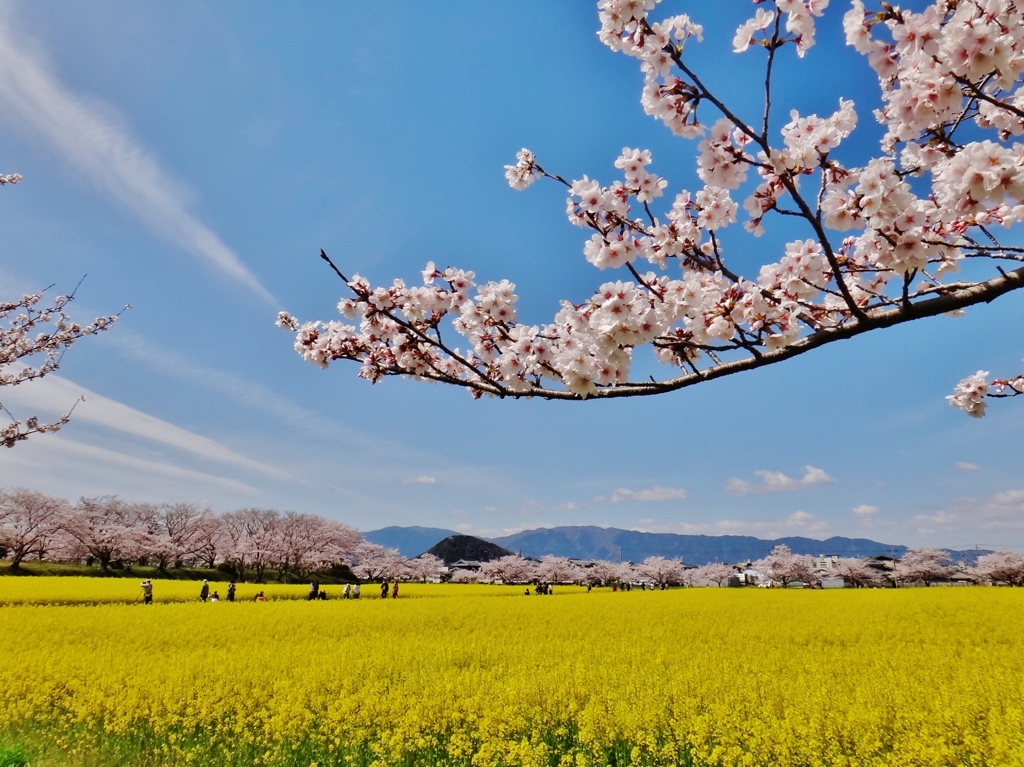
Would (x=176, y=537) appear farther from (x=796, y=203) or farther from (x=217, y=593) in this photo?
(x=796, y=203)

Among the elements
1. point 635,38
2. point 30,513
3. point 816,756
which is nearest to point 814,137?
point 635,38

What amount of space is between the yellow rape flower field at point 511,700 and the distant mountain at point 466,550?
132 meters

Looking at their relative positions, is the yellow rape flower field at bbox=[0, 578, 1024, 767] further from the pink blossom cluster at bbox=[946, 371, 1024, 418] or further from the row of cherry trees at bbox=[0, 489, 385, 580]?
the row of cherry trees at bbox=[0, 489, 385, 580]

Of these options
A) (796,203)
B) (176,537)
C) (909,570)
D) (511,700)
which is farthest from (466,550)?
(796,203)

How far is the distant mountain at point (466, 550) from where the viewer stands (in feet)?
461

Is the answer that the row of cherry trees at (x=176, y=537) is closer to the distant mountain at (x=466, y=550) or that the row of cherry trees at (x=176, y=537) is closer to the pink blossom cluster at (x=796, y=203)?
the pink blossom cluster at (x=796, y=203)

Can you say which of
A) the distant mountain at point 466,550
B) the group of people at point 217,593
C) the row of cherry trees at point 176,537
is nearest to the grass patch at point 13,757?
the group of people at point 217,593

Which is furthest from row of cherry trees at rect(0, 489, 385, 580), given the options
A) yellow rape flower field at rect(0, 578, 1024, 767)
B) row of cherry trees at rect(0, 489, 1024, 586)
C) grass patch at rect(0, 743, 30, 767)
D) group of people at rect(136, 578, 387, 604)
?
grass patch at rect(0, 743, 30, 767)

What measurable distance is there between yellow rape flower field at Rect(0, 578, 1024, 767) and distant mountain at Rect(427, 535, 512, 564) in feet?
432

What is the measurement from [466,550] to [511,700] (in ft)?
465

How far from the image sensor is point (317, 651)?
1204cm

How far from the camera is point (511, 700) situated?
7.56 m

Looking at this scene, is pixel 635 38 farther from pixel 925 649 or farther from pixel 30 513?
pixel 30 513

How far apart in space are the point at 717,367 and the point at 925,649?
42.6 ft
